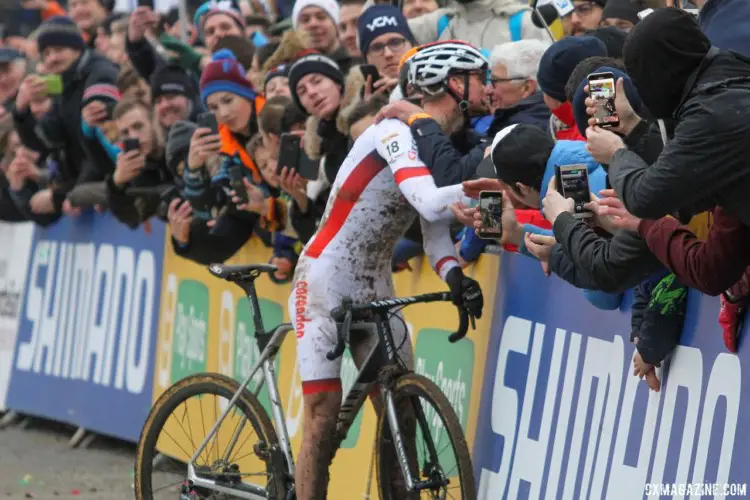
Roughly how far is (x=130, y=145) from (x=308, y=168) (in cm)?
285

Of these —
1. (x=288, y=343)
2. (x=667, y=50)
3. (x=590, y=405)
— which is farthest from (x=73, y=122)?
(x=667, y=50)

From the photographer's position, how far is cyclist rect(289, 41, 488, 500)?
22.3 ft

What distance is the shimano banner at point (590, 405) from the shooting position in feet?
17.2

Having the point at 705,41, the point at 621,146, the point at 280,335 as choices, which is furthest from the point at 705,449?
the point at 280,335

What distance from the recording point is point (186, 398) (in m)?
7.77

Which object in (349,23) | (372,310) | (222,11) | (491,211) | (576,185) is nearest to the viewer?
(576,185)

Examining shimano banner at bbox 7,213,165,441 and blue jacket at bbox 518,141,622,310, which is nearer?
blue jacket at bbox 518,141,622,310

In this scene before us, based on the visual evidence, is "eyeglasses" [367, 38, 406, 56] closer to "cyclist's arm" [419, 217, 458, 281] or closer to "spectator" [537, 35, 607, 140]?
"cyclist's arm" [419, 217, 458, 281]

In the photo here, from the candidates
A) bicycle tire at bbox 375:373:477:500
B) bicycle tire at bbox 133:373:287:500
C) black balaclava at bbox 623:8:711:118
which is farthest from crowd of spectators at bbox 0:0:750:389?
bicycle tire at bbox 133:373:287:500

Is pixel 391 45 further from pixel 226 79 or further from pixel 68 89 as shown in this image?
pixel 68 89

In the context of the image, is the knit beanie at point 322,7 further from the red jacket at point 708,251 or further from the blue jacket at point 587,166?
the red jacket at point 708,251

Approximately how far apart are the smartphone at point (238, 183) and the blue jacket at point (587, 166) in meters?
3.57

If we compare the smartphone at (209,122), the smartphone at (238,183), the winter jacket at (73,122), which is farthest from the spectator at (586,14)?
the winter jacket at (73,122)

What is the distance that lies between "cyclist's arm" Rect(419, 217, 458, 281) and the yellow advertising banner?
41 cm
